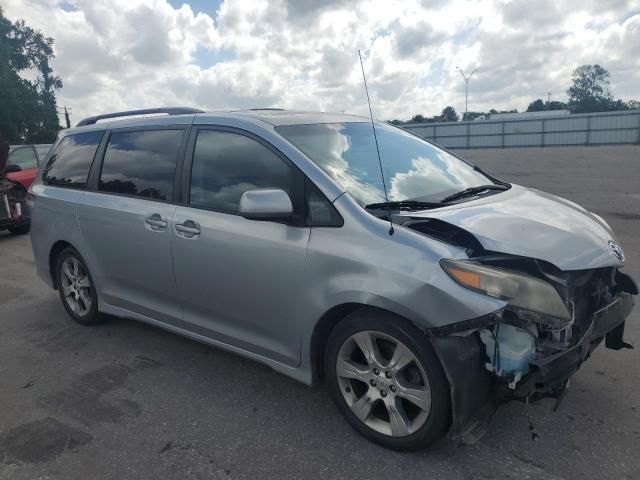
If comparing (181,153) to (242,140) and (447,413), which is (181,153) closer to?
(242,140)

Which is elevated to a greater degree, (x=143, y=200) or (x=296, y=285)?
(x=143, y=200)

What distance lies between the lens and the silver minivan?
2539 mm

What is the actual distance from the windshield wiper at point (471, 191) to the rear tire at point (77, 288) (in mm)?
3096

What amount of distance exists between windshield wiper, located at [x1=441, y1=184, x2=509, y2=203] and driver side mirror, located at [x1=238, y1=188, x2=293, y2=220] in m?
1.00

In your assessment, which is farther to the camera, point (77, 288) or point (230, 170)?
point (77, 288)

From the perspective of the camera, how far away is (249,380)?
365cm

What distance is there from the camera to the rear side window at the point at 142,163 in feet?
12.5

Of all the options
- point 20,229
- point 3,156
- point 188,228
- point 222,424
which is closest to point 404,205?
point 188,228

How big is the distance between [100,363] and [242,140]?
6.81 ft

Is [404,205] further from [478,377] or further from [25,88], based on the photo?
[25,88]

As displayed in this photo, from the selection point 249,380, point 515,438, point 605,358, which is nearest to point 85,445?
point 249,380

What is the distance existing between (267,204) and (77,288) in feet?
9.00

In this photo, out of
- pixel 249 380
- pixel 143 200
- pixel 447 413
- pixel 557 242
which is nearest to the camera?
pixel 447 413

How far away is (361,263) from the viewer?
2754mm
